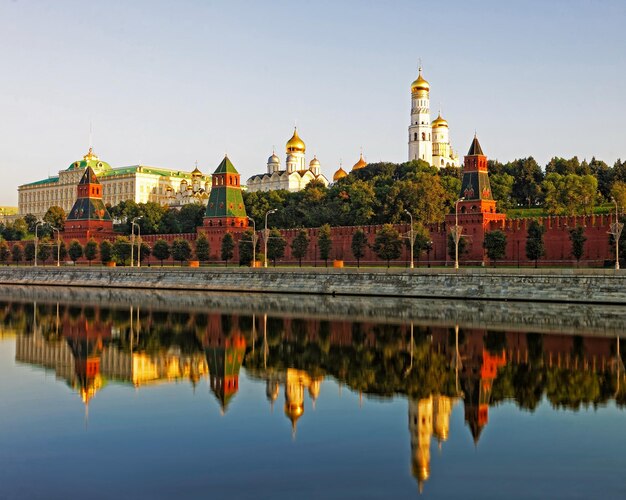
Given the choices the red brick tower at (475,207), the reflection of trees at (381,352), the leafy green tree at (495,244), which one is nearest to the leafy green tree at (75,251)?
the red brick tower at (475,207)

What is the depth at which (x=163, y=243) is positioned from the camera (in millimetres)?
60156

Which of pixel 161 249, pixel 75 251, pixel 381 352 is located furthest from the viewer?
pixel 75 251

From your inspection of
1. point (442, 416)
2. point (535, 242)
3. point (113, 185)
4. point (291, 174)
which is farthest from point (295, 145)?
point (442, 416)

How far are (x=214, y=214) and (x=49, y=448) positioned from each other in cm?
4969

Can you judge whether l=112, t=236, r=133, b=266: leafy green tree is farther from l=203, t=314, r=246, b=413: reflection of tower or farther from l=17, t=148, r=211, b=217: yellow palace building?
l=17, t=148, r=211, b=217: yellow palace building

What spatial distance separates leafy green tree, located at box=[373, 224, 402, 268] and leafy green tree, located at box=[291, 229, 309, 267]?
6925mm

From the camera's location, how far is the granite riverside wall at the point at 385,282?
32.2 metres

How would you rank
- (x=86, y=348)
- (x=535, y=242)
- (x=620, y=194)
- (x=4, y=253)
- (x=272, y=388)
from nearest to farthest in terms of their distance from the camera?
(x=272, y=388) < (x=86, y=348) < (x=535, y=242) < (x=620, y=194) < (x=4, y=253)

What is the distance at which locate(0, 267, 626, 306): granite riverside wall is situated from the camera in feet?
106

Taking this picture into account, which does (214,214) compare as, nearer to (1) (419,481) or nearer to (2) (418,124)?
(2) (418,124)

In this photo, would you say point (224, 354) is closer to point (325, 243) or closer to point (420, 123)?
point (325, 243)

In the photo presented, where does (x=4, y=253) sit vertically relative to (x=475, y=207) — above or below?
below

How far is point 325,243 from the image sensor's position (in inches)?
2074

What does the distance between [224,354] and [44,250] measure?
163 feet
